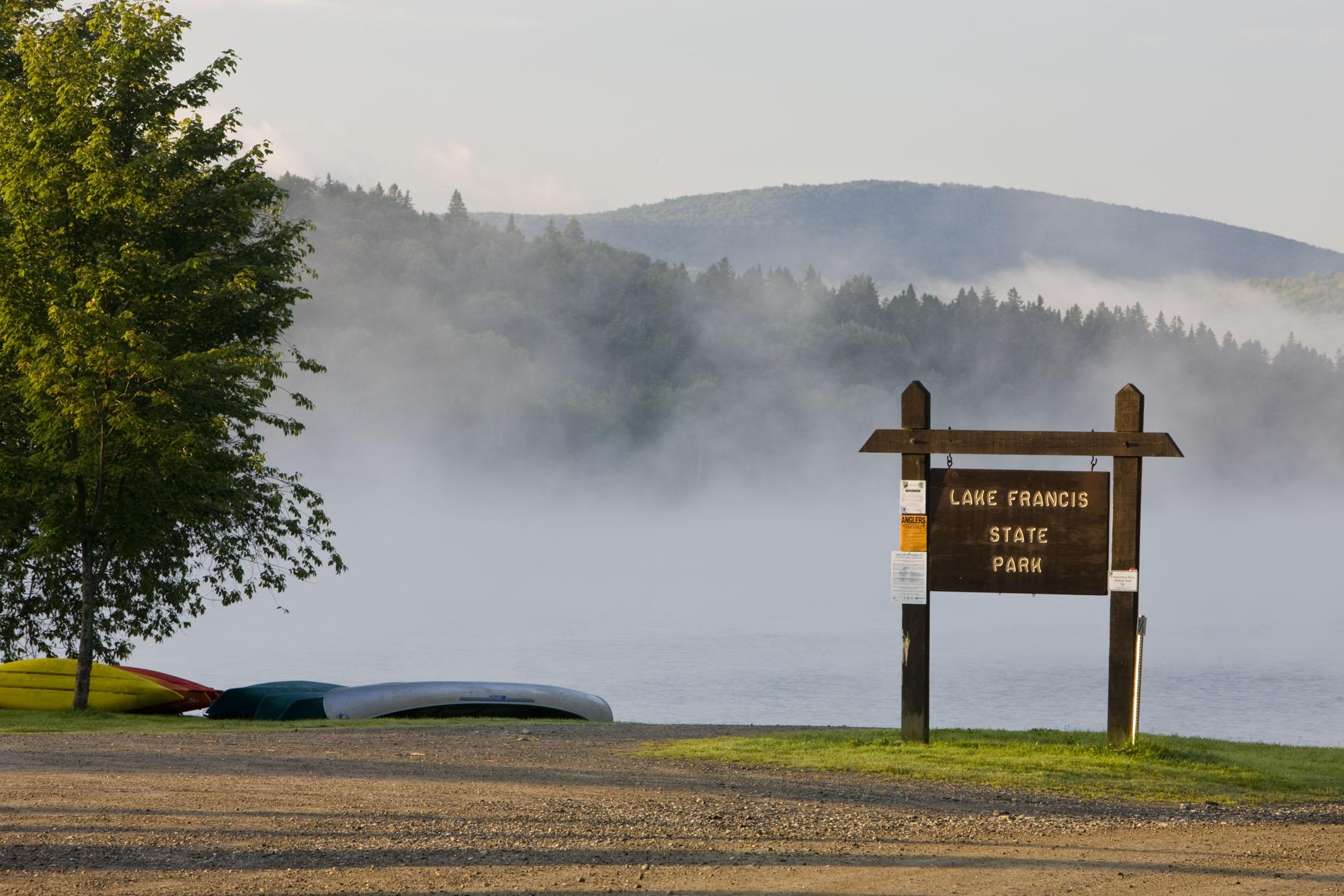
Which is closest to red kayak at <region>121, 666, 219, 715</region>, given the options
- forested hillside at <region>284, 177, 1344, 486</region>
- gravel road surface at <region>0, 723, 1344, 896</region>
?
gravel road surface at <region>0, 723, 1344, 896</region>

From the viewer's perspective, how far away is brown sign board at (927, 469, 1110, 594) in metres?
13.1

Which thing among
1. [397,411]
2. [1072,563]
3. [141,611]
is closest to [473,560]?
[397,411]

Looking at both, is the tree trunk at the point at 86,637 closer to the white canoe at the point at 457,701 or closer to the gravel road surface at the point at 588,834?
the white canoe at the point at 457,701

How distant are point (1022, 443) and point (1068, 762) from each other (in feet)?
9.54

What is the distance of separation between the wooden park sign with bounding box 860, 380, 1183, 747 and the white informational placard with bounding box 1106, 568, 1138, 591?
0.4 inches

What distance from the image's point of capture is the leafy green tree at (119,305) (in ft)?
66.3

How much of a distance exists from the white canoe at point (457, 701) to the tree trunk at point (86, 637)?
349 centimetres

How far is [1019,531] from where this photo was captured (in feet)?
43.6

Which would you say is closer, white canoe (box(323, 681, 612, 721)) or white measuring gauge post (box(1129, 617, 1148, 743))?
white measuring gauge post (box(1129, 617, 1148, 743))

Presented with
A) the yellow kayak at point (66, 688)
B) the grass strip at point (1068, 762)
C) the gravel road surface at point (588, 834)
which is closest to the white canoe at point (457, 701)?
the yellow kayak at point (66, 688)

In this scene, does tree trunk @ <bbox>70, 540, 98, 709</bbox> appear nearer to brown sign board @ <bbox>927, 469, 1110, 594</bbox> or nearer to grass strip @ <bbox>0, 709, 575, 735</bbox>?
grass strip @ <bbox>0, 709, 575, 735</bbox>

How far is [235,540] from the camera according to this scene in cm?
2617

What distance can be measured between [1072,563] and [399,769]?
6.40 m

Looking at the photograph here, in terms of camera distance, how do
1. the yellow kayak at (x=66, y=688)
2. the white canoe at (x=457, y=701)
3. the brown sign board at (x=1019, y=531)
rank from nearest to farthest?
1. the brown sign board at (x=1019, y=531)
2. the white canoe at (x=457, y=701)
3. the yellow kayak at (x=66, y=688)
